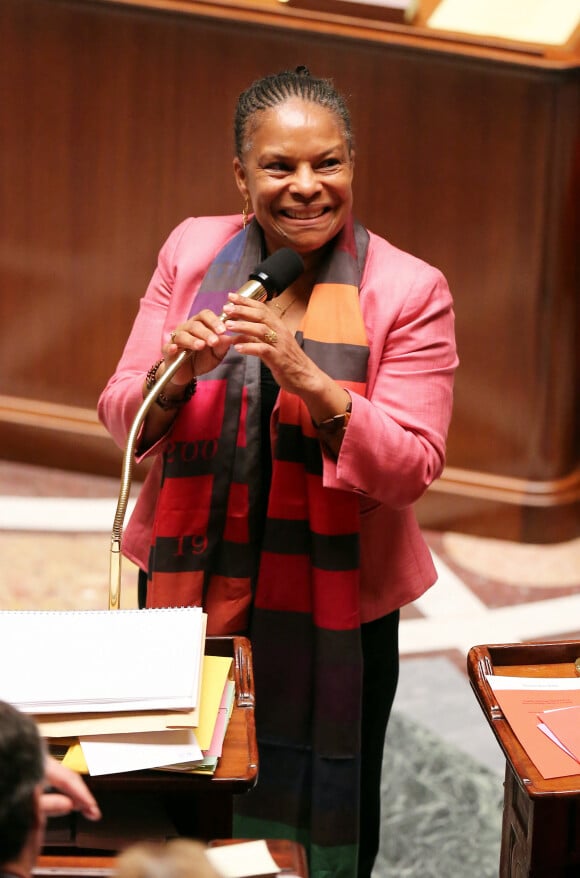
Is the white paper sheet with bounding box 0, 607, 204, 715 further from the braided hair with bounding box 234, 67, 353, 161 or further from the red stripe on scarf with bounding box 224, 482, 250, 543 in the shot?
the braided hair with bounding box 234, 67, 353, 161

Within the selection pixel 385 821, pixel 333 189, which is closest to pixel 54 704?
pixel 333 189

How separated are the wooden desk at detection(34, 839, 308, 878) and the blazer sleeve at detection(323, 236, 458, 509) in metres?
0.67

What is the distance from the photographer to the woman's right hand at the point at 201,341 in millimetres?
1824

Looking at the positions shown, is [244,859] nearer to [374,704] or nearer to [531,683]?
[531,683]

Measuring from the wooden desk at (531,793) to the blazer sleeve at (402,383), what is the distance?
1.01ft

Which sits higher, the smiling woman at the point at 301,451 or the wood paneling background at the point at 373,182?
the wood paneling background at the point at 373,182

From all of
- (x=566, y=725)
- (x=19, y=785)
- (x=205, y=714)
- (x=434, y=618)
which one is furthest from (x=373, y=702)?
(x=434, y=618)

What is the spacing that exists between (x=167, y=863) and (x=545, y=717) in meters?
1.08

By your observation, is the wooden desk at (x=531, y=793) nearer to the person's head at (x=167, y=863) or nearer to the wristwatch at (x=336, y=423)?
the wristwatch at (x=336, y=423)

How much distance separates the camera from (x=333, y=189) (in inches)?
78.0

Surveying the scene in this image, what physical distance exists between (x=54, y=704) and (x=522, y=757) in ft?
2.11

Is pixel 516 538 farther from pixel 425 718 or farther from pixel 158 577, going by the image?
pixel 158 577

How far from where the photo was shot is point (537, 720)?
1765mm

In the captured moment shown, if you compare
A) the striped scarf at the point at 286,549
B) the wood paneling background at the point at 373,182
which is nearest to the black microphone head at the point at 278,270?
the striped scarf at the point at 286,549
